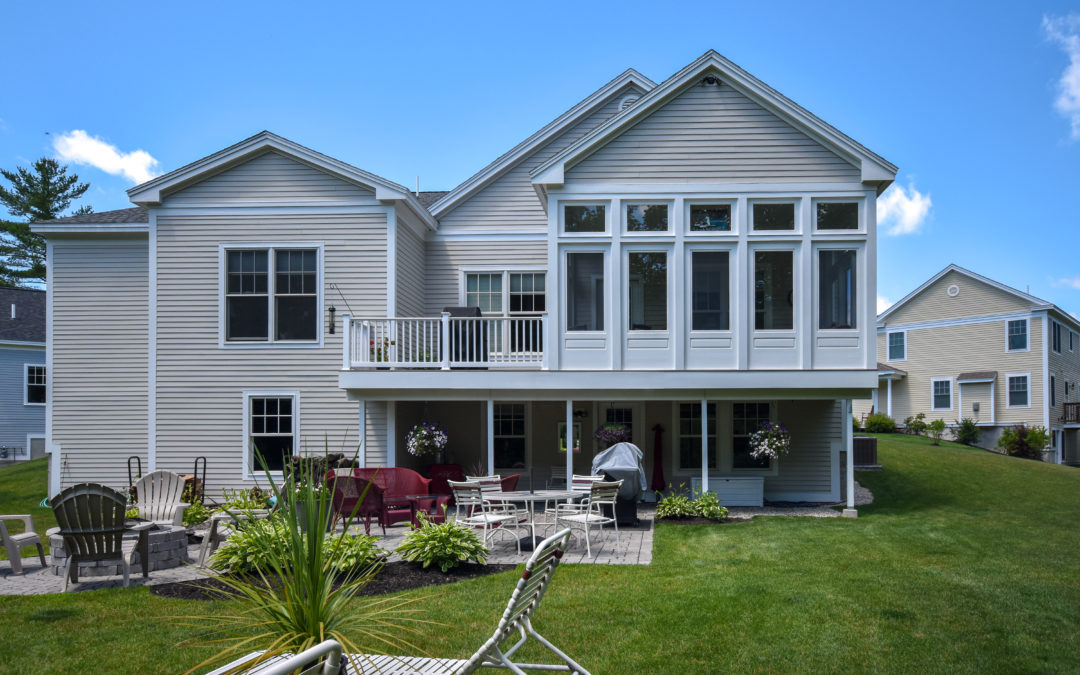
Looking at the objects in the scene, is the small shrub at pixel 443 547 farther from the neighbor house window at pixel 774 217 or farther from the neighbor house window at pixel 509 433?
the neighbor house window at pixel 774 217

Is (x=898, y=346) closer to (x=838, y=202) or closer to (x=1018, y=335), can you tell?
(x=1018, y=335)

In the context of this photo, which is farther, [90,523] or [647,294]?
[647,294]

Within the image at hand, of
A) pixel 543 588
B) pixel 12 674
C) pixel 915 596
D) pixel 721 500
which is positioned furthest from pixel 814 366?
pixel 12 674

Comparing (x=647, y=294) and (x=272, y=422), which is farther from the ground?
(x=647, y=294)

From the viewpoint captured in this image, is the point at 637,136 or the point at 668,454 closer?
the point at 637,136

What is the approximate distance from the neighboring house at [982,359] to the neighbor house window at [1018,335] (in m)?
0.04

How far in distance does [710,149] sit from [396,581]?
959cm

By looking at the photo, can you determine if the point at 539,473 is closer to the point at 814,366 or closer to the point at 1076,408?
the point at 814,366

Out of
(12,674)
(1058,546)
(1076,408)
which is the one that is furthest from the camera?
(1076,408)

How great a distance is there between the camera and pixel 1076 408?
3547cm

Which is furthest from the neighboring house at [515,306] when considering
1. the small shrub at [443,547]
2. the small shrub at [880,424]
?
the small shrub at [880,424]

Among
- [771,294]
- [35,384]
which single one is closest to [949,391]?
[771,294]

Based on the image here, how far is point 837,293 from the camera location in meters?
14.0

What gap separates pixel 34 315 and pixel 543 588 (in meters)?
32.6
